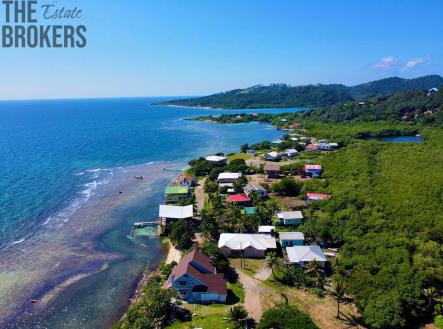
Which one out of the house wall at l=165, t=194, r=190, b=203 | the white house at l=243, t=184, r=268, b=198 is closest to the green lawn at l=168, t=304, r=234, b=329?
the white house at l=243, t=184, r=268, b=198

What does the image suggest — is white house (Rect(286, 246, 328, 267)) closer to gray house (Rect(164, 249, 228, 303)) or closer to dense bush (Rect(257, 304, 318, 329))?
gray house (Rect(164, 249, 228, 303))

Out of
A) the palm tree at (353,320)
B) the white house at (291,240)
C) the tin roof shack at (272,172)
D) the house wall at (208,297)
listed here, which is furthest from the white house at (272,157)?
the palm tree at (353,320)

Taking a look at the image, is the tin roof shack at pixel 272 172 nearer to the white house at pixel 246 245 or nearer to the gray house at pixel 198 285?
the white house at pixel 246 245

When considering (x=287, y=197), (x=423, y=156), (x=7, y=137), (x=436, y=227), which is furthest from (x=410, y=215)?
(x=7, y=137)

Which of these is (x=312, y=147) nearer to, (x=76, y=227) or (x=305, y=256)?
(x=305, y=256)

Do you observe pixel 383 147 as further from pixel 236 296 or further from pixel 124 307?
pixel 124 307
